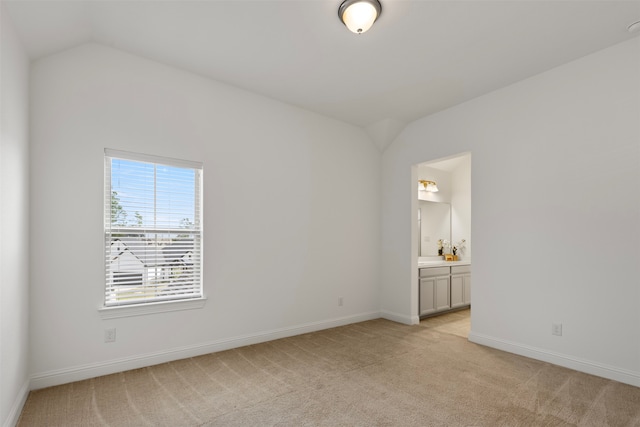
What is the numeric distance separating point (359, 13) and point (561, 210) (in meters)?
2.70

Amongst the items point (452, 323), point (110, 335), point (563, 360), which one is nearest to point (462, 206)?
point (452, 323)

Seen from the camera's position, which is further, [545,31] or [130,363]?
[130,363]

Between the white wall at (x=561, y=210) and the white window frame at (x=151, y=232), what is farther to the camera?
the white window frame at (x=151, y=232)

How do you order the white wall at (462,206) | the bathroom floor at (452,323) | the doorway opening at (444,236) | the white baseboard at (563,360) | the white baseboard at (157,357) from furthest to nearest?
1. the white wall at (462,206)
2. the doorway opening at (444,236)
3. the bathroom floor at (452,323)
4. the white baseboard at (563,360)
5. the white baseboard at (157,357)

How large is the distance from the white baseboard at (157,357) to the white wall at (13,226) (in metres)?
0.19

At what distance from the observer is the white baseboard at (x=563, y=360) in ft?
9.53

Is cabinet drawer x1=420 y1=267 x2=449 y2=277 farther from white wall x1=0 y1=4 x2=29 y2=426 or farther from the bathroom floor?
white wall x1=0 y1=4 x2=29 y2=426

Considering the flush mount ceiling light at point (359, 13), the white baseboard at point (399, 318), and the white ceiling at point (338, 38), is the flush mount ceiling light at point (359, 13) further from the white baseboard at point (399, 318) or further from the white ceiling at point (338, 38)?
the white baseboard at point (399, 318)

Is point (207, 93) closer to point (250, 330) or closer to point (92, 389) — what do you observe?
point (250, 330)

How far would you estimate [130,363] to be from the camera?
312cm

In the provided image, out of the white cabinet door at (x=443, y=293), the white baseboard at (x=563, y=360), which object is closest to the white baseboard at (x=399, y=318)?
the white cabinet door at (x=443, y=293)

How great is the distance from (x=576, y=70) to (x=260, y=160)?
3.40 metres

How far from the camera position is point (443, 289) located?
5406mm

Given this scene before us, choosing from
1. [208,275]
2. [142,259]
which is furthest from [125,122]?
[208,275]
